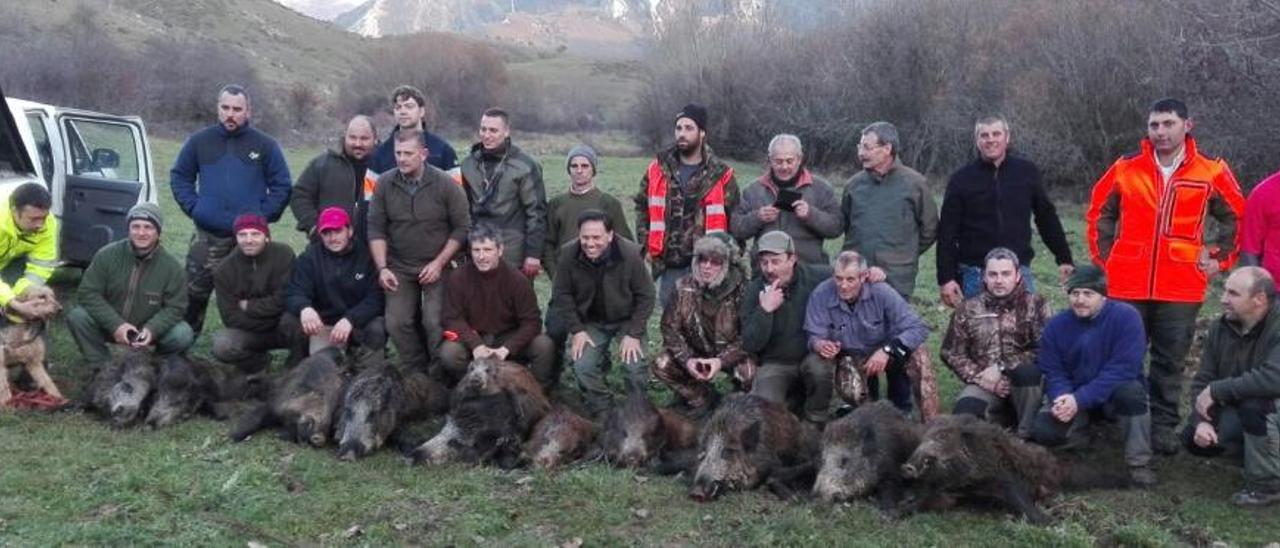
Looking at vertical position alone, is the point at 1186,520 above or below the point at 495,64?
below

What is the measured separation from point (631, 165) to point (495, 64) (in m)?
21.4

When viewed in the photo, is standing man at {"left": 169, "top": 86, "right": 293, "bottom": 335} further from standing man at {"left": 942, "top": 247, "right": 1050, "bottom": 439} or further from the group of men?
standing man at {"left": 942, "top": 247, "right": 1050, "bottom": 439}

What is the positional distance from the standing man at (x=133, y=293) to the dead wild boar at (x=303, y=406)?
1209 millimetres

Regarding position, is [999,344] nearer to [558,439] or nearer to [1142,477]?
[1142,477]

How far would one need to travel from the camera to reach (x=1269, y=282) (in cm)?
604

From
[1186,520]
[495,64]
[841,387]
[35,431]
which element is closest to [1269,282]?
[1186,520]

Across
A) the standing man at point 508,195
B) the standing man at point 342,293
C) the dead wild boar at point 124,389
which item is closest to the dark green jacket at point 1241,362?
the standing man at point 508,195

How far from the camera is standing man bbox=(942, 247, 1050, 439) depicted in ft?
21.9

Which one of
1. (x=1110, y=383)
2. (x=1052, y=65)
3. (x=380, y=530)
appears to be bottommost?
(x=380, y=530)

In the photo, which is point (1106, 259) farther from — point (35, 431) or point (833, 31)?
point (833, 31)

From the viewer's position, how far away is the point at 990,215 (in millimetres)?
7266

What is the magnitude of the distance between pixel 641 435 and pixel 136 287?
3952 mm

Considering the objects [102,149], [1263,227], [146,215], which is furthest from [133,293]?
[1263,227]

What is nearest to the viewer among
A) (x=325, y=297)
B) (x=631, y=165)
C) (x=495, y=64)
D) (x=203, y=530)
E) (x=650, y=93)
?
(x=203, y=530)
